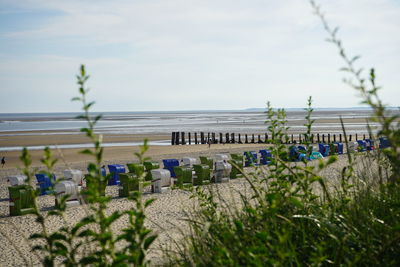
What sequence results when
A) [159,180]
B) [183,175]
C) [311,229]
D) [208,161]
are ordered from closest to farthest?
[311,229] < [159,180] < [183,175] < [208,161]

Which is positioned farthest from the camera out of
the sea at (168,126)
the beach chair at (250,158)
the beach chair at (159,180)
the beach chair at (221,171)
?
the sea at (168,126)

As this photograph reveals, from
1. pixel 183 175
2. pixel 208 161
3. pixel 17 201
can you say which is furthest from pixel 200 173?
pixel 17 201

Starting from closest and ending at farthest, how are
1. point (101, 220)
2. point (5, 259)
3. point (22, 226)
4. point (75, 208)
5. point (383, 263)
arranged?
point (101, 220), point (383, 263), point (5, 259), point (22, 226), point (75, 208)

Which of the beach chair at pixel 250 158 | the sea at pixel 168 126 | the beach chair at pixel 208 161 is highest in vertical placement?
the beach chair at pixel 250 158

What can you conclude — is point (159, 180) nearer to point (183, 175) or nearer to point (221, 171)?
point (183, 175)

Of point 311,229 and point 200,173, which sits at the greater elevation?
point 311,229

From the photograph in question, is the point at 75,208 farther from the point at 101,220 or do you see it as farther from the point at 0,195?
the point at 101,220

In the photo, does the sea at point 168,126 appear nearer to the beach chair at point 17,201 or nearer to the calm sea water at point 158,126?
the calm sea water at point 158,126

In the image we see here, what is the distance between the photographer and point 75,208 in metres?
12.3

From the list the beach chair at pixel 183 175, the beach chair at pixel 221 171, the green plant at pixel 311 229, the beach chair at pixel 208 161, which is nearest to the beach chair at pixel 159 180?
the beach chair at pixel 183 175

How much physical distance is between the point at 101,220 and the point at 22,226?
28.4ft

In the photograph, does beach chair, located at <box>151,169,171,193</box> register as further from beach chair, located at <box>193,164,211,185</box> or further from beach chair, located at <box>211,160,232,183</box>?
beach chair, located at <box>211,160,232,183</box>

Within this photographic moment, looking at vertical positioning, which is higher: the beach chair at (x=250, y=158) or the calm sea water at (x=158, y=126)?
the beach chair at (x=250, y=158)

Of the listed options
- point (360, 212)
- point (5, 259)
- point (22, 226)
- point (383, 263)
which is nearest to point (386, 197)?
point (360, 212)
